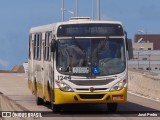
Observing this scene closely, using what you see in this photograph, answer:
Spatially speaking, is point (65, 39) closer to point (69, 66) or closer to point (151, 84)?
point (69, 66)

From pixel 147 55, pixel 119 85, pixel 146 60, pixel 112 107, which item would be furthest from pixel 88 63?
pixel 147 55

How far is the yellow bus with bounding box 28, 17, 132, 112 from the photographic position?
20.6 meters

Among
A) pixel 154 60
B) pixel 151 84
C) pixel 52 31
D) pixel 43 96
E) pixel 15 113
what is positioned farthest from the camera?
pixel 154 60

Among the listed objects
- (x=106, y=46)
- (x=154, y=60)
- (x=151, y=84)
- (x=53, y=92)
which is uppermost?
(x=106, y=46)

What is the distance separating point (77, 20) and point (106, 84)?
263 cm

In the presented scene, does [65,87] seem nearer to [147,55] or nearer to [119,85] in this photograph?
[119,85]

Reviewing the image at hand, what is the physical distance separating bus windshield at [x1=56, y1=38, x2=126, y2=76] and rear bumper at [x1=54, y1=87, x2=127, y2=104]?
63cm

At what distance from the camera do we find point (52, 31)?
71.6 ft

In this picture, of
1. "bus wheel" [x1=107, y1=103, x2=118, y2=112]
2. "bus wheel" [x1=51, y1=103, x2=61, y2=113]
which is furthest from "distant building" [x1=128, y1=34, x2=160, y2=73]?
"bus wheel" [x1=51, y1=103, x2=61, y2=113]

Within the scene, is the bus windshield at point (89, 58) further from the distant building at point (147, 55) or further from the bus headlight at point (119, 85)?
the distant building at point (147, 55)

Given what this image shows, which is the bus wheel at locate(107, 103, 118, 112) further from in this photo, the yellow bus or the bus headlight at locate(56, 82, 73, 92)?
the bus headlight at locate(56, 82, 73, 92)

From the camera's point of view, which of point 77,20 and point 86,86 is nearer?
point 86,86

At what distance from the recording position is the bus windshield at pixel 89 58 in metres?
20.8

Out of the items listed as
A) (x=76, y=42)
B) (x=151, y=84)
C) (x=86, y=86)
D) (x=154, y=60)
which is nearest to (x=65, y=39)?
(x=76, y=42)
